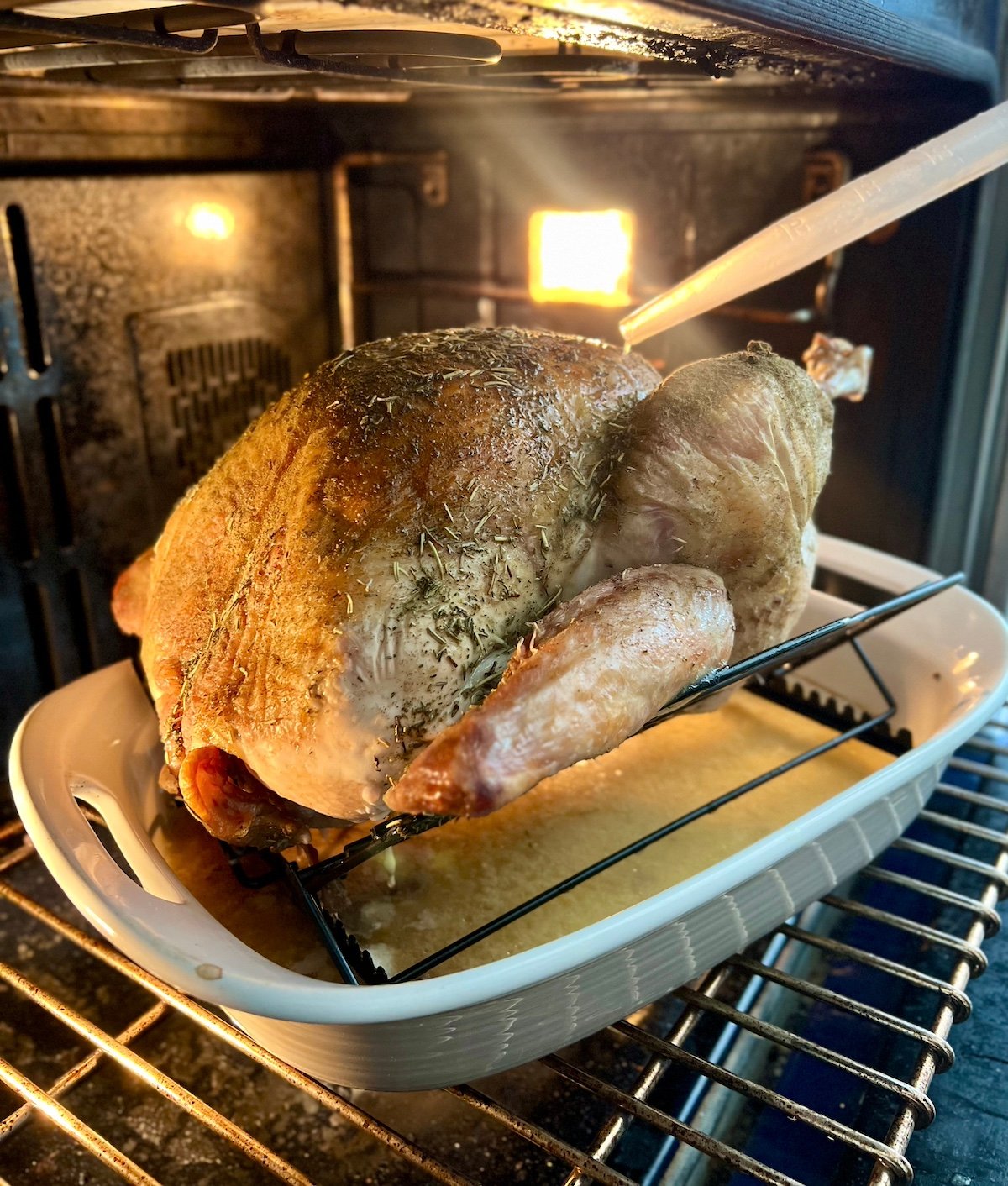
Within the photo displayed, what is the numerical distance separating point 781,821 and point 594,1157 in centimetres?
61

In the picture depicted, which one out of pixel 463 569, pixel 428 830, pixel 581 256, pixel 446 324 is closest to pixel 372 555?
pixel 463 569

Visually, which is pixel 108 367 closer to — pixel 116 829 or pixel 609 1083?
pixel 116 829

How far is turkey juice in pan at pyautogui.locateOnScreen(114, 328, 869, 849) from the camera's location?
100cm

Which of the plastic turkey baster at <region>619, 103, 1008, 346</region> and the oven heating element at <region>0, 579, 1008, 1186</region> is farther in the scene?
the plastic turkey baster at <region>619, 103, 1008, 346</region>

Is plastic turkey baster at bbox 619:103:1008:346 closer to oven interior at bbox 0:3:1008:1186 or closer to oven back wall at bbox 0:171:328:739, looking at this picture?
oven interior at bbox 0:3:1008:1186

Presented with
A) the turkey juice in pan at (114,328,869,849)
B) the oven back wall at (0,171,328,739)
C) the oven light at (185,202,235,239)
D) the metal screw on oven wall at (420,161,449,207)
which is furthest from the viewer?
the metal screw on oven wall at (420,161,449,207)

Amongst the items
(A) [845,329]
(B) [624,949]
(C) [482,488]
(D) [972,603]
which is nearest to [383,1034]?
(B) [624,949]

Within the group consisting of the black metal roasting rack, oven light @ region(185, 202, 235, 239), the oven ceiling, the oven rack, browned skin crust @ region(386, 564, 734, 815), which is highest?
the oven ceiling

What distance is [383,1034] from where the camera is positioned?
3.01ft

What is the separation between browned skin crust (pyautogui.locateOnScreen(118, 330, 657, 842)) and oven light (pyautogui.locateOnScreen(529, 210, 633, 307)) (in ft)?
2.30

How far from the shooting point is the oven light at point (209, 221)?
1.85m

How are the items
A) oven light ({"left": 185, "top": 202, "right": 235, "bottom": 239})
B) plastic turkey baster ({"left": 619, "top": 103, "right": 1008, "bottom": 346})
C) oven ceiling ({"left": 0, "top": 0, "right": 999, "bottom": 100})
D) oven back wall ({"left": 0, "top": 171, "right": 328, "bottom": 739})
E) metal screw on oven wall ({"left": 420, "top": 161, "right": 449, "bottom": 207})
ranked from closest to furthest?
oven ceiling ({"left": 0, "top": 0, "right": 999, "bottom": 100}), plastic turkey baster ({"left": 619, "top": 103, "right": 1008, "bottom": 346}), oven back wall ({"left": 0, "top": 171, "right": 328, "bottom": 739}), oven light ({"left": 185, "top": 202, "right": 235, "bottom": 239}), metal screw on oven wall ({"left": 420, "top": 161, "right": 449, "bottom": 207})

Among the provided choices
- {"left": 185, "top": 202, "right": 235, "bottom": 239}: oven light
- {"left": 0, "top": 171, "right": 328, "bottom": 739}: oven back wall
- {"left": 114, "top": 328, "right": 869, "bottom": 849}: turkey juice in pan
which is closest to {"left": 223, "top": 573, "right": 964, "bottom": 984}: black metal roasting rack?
{"left": 114, "top": 328, "right": 869, "bottom": 849}: turkey juice in pan

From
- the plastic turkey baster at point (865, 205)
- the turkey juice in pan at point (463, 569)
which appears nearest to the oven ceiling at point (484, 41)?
the plastic turkey baster at point (865, 205)
